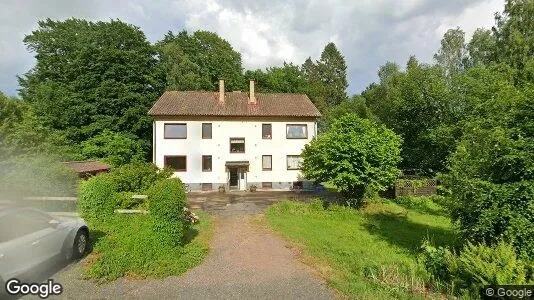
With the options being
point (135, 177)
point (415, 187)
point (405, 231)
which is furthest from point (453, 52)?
point (135, 177)

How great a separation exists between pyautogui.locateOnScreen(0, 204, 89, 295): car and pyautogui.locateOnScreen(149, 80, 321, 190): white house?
19193mm

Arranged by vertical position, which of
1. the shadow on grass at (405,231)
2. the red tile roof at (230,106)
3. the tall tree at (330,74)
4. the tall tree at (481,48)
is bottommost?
the shadow on grass at (405,231)

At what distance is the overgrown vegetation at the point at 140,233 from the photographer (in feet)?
→ 27.5

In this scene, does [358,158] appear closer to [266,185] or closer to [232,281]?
[232,281]

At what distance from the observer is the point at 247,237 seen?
484 inches

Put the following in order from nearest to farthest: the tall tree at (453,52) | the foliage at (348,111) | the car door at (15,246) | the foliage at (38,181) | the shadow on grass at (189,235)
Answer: the car door at (15,246), the shadow on grass at (189,235), the foliage at (38,181), the tall tree at (453,52), the foliage at (348,111)

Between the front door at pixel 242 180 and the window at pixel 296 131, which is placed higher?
the window at pixel 296 131

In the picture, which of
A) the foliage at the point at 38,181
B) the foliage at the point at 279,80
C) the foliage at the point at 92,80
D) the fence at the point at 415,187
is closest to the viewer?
the foliage at the point at 38,181

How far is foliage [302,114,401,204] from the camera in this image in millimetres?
17766

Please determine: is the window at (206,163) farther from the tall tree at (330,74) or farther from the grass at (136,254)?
the tall tree at (330,74)

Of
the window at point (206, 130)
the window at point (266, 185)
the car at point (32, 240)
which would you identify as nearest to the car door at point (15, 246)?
the car at point (32, 240)

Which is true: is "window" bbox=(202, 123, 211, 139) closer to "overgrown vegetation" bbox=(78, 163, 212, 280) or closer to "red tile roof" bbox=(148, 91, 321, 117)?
"red tile roof" bbox=(148, 91, 321, 117)

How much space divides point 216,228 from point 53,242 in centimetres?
665

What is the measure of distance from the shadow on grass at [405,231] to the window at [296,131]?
12364 mm
